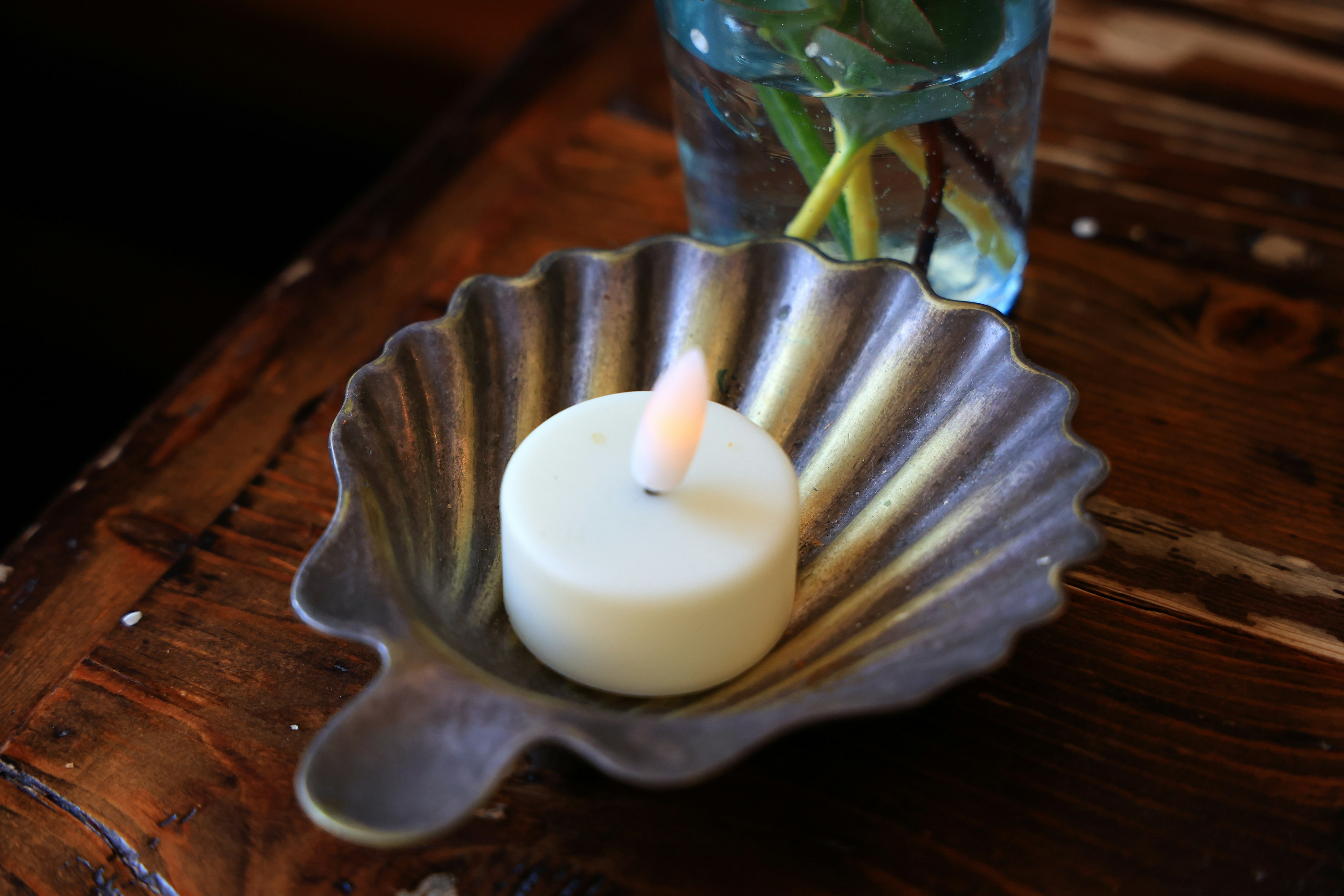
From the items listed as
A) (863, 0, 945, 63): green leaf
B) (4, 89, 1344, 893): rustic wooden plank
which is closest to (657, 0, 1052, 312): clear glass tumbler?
(863, 0, 945, 63): green leaf

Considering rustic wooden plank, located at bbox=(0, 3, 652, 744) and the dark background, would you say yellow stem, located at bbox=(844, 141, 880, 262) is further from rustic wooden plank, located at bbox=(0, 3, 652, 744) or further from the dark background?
the dark background

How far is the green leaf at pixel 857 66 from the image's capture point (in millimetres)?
345

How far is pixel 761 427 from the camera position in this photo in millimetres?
381

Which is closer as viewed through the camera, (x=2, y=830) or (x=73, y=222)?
(x=2, y=830)

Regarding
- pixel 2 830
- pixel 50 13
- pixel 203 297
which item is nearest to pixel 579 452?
pixel 2 830

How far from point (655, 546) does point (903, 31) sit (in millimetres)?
188

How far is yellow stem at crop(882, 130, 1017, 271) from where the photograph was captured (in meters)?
0.39

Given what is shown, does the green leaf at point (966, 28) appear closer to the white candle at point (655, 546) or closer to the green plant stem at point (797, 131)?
the green plant stem at point (797, 131)

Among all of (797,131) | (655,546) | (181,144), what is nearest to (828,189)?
(797,131)

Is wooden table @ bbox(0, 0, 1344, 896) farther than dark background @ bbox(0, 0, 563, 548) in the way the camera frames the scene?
No

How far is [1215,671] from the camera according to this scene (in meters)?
0.34

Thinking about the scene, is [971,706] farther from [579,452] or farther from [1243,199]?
[1243,199]

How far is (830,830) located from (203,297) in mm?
896

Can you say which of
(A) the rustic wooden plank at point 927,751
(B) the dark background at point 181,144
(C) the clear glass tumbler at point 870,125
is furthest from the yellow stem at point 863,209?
(B) the dark background at point 181,144
